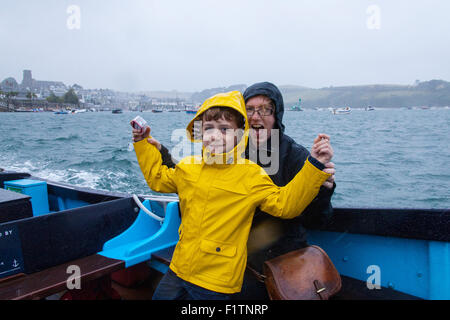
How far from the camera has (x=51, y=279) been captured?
7.05 feet

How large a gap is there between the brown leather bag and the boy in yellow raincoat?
24 cm

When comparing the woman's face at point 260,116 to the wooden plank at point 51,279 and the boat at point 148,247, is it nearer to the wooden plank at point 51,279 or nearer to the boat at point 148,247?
the boat at point 148,247

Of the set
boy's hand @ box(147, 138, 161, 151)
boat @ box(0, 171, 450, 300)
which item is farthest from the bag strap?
boy's hand @ box(147, 138, 161, 151)

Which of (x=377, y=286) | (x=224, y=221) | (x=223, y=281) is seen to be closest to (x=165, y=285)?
(x=223, y=281)

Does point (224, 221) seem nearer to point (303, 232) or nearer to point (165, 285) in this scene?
point (165, 285)

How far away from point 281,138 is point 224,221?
0.85 m

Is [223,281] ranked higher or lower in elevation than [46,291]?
higher

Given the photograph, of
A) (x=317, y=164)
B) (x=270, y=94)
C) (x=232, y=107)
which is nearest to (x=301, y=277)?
(x=317, y=164)

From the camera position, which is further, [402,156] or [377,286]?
[402,156]

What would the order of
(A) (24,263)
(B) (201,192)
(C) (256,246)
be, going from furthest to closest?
(A) (24,263) < (C) (256,246) < (B) (201,192)

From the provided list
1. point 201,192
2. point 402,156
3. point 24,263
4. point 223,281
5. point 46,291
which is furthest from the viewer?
point 402,156

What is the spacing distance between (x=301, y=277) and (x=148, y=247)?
4.82 ft

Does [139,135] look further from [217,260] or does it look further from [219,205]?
[217,260]
